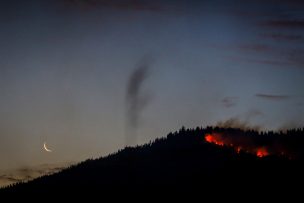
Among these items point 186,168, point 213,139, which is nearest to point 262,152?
point 213,139

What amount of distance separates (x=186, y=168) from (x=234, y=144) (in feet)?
71.8

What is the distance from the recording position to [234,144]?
166 m

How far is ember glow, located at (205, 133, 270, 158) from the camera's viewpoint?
6137 inches

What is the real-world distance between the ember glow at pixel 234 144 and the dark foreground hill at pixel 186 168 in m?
1.54

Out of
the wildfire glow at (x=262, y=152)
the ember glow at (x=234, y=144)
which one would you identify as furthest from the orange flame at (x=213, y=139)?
the wildfire glow at (x=262, y=152)

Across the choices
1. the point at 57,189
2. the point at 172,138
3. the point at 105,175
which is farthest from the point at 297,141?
the point at 57,189

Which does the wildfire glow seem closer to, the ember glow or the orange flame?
the ember glow

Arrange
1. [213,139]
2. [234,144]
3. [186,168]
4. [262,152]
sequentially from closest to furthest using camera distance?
1. [186,168]
2. [262,152]
3. [234,144]
4. [213,139]

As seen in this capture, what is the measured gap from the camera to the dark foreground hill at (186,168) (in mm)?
128500

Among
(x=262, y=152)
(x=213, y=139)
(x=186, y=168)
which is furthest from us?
(x=213, y=139)

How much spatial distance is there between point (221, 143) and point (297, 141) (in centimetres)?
2311

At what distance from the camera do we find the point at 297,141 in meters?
171

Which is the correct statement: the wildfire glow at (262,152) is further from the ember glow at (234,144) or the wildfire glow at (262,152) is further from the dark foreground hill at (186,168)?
the dark foreground hill at (186,168)

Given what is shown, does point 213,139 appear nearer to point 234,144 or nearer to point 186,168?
point 234,144
